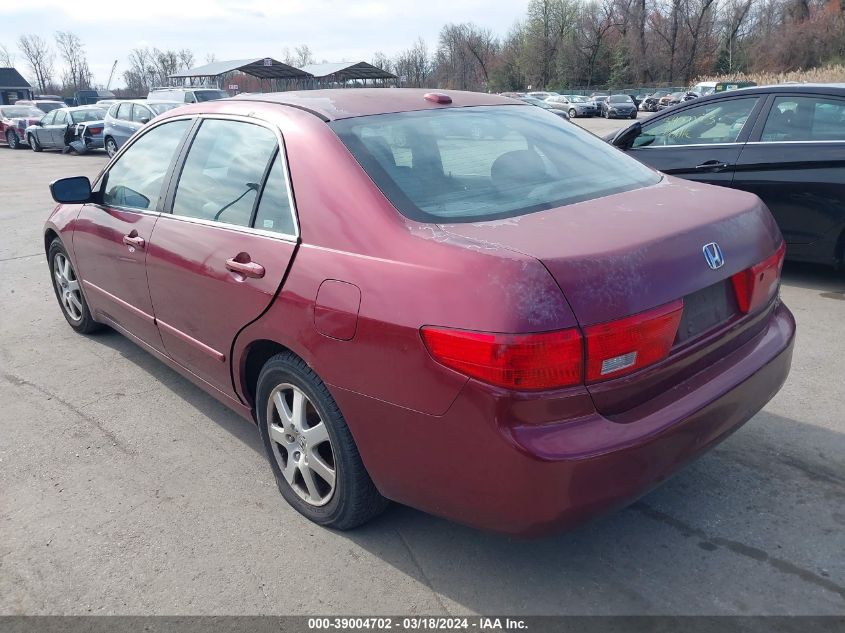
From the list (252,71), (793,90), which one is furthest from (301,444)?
(252,71)

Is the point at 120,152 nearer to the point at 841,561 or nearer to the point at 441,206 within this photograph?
the point at 441,206

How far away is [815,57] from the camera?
55688mm

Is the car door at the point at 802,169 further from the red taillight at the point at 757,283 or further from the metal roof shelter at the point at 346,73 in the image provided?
the metal roof shelter at the point at 346,73

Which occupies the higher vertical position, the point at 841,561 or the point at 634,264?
the point at 634,264

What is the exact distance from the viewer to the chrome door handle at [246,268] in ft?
9.22

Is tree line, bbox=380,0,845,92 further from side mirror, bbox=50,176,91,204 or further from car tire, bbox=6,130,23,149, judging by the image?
side mirror, bbox=50,176,91,204

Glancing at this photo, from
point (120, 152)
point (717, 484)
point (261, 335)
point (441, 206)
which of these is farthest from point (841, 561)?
point (120, 152)

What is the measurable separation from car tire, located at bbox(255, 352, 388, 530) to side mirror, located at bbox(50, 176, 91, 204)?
2.08 m

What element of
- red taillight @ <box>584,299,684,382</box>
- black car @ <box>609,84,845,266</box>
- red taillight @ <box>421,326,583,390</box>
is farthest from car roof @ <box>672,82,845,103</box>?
red taillight @ <box>421,326,583,390</box>

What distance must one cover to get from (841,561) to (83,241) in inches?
170

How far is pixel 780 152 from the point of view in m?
5.73

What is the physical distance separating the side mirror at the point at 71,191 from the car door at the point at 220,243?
3.27ft

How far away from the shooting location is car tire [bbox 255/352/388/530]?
2625 millimetres

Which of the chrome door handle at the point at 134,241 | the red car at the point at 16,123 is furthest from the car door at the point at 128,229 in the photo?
the red car at the point at 16,123
